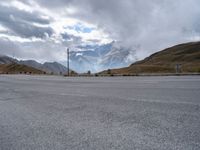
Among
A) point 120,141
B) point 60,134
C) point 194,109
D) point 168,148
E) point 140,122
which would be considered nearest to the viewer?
point 168,148

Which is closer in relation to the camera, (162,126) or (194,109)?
(162,126)

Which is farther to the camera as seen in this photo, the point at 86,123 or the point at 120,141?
the point at 86,123

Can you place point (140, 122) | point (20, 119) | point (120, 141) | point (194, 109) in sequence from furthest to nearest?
point (194, 109)
point (20, 119)
point (140, 122)
point (120, 141)

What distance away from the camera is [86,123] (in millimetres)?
5203

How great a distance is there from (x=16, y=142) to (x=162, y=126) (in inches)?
109

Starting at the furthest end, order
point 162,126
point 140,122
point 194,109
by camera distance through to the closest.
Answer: point 194,109, point 140,122, point 162,126

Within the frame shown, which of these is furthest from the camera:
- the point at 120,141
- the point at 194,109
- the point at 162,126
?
the point at 194,109

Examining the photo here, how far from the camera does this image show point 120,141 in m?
3.85

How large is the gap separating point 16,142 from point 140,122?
256 centimetres

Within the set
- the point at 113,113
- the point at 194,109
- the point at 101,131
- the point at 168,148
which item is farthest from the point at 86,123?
the point at 194,109

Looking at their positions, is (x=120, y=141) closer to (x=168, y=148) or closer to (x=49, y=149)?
(x=168, y=148)

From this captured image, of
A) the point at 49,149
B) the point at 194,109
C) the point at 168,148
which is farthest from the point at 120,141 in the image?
the point at 194,109

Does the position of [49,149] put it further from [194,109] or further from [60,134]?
[194,109]

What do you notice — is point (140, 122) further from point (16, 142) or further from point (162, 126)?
point (16, 142)
